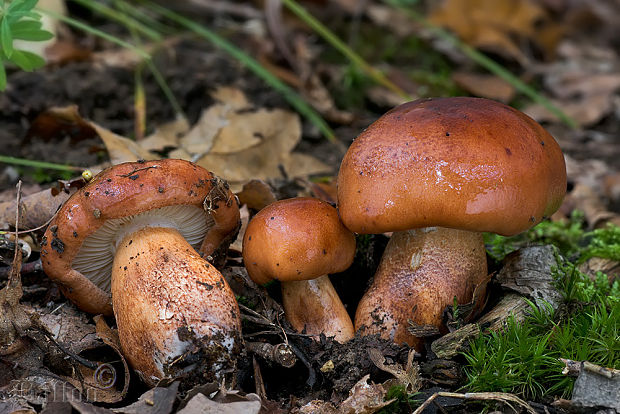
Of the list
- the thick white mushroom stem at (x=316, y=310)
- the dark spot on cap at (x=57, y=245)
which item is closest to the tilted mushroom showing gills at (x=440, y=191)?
the thick white mushroom stem at (x=316, y=310)

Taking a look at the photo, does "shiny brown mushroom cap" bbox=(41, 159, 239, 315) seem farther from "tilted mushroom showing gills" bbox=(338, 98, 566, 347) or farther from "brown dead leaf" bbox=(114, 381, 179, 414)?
"brown dead leaf" bbox=(114, 381, 179, 414)

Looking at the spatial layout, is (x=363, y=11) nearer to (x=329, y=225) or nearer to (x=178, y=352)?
(x=329, y=225)

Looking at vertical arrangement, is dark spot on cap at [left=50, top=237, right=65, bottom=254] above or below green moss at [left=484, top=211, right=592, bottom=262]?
above

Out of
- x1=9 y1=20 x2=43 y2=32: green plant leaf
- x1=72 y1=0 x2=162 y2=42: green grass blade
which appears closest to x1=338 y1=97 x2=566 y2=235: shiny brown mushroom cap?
x1=9 y1=20 x2=43 y2=32: green plant leaf

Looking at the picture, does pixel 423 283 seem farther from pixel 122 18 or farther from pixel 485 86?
pixel 485 86

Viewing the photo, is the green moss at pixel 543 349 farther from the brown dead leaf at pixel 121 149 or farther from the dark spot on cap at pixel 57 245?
Answer: the brown dead leaf at pixel 121 149

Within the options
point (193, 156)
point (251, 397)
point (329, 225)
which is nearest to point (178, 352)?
point (251, 397)

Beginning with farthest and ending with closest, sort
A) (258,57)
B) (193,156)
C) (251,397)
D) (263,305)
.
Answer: (258,57) < (193,156) < (263,305) < (251,397)
